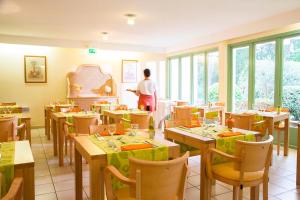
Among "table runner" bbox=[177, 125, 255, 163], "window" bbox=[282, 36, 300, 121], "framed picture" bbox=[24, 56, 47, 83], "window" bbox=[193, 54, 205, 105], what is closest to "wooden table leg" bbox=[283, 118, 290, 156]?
"window" bbox=[282, 36, 300, 121]

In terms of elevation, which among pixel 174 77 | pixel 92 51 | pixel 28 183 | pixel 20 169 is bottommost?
pixel 28 183

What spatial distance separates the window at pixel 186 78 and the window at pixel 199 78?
0.28 metres

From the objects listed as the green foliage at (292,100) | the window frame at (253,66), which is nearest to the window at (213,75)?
the window frame at (253,66)

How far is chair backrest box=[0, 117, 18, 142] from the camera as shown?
3336 millimetres

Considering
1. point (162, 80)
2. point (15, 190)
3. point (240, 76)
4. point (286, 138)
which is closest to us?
point (15, 190)

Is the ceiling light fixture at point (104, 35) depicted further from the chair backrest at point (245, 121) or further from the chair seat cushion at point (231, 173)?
the chair seat cushion at point (231, 173)

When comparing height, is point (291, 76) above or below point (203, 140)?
above

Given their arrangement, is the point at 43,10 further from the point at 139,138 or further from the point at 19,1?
the point at 139,138

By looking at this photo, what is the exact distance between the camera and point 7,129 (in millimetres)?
3383

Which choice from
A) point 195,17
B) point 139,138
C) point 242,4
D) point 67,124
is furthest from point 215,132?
point 195,17

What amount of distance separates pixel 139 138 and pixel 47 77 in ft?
20.0

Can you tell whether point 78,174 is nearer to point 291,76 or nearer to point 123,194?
point 123,194

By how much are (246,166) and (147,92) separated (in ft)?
11.0

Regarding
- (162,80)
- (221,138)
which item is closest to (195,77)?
(162,80)
